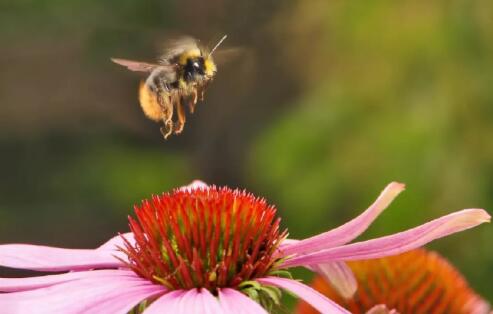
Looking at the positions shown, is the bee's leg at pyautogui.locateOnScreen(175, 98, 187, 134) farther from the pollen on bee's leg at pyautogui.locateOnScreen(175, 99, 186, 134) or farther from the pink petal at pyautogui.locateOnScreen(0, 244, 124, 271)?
the pink petal at pyautogui.locateOnScreen(0, 244, 124, 271)

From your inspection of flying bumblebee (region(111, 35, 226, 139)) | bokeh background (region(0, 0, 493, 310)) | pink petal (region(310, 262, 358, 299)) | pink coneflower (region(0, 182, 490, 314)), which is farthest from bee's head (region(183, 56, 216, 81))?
pink petal (region(310, 262, 358, 299))

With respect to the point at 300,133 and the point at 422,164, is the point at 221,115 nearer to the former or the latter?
the point at 300,133

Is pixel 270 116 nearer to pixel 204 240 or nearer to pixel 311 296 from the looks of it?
pixel 204 240

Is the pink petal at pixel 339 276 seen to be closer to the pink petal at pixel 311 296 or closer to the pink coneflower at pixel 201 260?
the pink coneflower at pixel 201 260

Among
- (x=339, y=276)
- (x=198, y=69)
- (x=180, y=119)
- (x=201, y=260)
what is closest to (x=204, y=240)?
(x=201, y=260)

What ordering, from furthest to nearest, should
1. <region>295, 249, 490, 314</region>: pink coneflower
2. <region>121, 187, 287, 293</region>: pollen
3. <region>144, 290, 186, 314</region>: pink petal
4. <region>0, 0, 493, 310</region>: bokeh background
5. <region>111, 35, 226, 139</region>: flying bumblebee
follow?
<region>0, 0, 493, 310</region>: bokeh background → <region>111, 35, 226, 139</region>: flying bumblebee → <region>295, 249, 490, 314</region>: pink coneflower → <region>121, 187, 287, 293</region>: pollen → <region>144, 290, 186, 314</region>: pink petal
